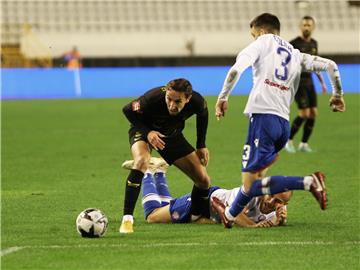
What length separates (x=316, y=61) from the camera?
9.14 meters

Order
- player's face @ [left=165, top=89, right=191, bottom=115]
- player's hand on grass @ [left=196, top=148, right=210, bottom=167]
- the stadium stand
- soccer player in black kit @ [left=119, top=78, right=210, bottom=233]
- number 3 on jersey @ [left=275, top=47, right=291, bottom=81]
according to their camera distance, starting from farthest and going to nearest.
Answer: the stadium stand → player's hand on grass @ [left=196, top=148, right=210, bottom=167] → soccer player in black kit @ [left=119, top=78, right=210, bottom=233] → player's face @ [left=165, top=89, right=191, bottom=115] → number 3 on jersey @ [left=275, top=47, right=291, bottom=81]

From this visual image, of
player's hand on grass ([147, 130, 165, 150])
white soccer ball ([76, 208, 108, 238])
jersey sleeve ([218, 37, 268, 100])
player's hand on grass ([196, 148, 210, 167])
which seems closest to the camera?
jersey sleeve ([218, 37, 268, 100])

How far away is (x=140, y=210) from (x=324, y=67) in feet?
10.1

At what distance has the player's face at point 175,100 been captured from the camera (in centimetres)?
918

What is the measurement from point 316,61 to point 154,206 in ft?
7.66

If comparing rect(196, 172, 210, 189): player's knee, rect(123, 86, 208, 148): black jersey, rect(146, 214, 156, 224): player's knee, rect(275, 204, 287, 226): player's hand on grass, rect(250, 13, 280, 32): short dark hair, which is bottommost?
rect(146, 214, 156, 224): player's knee

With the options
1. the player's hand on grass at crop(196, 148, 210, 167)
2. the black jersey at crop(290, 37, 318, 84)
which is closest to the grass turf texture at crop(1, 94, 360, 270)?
the player's hand on grass at crop(196, 148, 210, 167)

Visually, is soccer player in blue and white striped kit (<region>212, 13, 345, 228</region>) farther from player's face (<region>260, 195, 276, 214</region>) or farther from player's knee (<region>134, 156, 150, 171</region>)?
player's knee (<region>134, 156, 150, 171</region>)

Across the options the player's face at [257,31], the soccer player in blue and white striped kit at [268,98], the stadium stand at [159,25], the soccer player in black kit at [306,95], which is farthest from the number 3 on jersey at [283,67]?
the stadium stand at [159,25]

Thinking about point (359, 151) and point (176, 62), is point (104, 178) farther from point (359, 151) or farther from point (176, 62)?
point (176, 62)

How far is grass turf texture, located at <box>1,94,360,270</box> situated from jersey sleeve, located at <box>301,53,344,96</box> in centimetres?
138

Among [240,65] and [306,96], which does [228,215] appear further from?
[306,96]

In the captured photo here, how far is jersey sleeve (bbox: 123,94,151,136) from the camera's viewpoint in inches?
379

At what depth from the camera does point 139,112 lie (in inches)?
381
